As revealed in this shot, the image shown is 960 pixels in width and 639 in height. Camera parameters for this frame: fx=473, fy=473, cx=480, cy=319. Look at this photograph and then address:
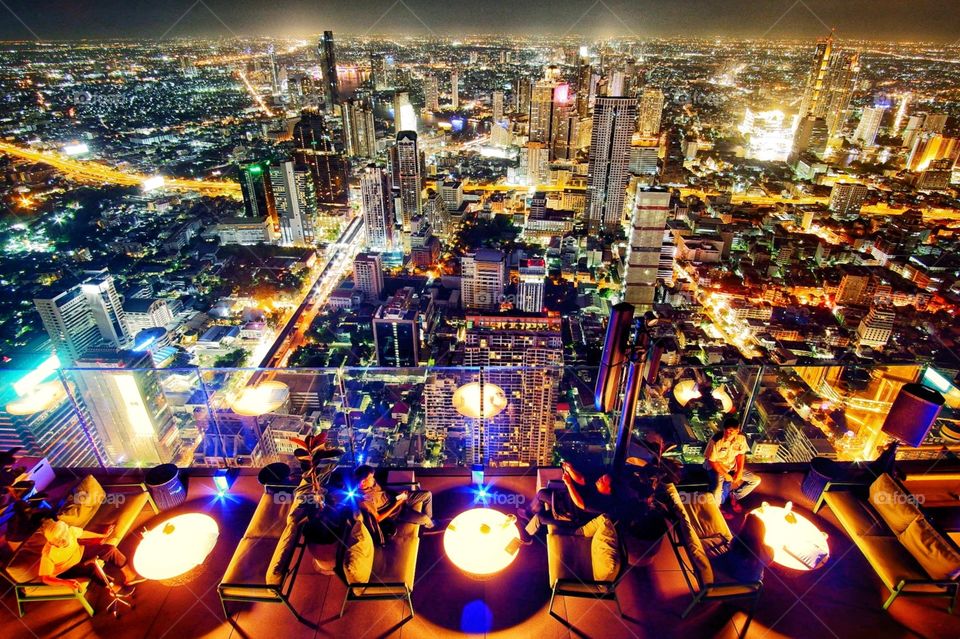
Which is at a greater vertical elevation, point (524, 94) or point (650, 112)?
point (524, 94)

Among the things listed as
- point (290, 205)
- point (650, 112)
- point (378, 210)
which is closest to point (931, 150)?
point (650, 112)

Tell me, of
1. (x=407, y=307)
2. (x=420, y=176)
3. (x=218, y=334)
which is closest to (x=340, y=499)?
(x=407, y=307)

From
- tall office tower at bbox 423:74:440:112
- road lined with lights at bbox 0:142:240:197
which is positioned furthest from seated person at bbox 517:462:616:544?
tall office tower at bbox 423:74:440:112

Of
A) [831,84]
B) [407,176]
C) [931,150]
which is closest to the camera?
[407,176]

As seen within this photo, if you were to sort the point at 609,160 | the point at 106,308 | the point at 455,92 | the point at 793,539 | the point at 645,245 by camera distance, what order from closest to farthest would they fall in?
the point at 793,539
the point at 106,308
the point at 645,245
the point at 609,160
the point at 455,92

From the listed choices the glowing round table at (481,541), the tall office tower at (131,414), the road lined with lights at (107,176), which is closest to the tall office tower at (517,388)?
the glowing round table at (481,541)

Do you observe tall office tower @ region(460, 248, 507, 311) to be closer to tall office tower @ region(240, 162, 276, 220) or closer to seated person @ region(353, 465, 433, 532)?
tall office tower @ region(240, 162, 276, 220)

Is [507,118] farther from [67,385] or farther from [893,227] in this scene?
[67,385]

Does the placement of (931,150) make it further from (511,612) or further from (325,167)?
(511,612)
